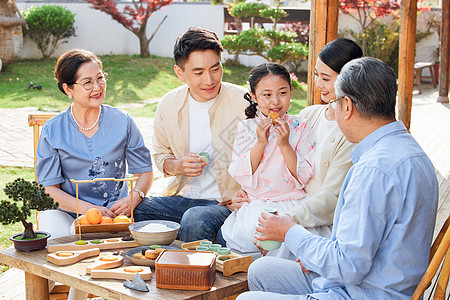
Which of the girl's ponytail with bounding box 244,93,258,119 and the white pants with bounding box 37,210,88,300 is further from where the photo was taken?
the girl's ponytail with bounding box 244,93,258,119

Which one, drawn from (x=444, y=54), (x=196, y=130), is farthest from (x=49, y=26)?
(x=196, y=130)

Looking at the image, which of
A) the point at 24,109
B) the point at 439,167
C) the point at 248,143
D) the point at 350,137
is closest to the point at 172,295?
the point at 350,137

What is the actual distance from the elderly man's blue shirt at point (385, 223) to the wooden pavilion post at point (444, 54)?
12.2m

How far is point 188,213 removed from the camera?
2986mm

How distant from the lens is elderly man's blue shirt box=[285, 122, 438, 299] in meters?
1.65

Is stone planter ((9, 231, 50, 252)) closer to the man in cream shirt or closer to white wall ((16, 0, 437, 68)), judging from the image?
the man in cream shirt

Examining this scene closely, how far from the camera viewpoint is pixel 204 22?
16688 mm

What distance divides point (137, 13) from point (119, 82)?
2929 mm

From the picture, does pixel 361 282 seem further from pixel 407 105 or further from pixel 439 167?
pixel 407 105

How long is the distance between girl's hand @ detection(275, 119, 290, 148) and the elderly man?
882mm

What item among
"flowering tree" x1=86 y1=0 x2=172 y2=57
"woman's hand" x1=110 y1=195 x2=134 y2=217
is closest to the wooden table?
"woman's hand" x1=110 y1=195 x2=134 y2=217

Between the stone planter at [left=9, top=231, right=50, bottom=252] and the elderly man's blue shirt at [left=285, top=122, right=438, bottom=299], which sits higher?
the elderly man's blue shirt at [left=285, top=122, right=438, bottom=299]

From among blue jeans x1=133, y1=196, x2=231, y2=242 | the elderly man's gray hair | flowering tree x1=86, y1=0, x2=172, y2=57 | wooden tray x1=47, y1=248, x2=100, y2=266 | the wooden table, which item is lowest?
blue jeans x1=133, y1=196, x2=231, y2=242

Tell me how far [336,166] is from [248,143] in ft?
1.88
